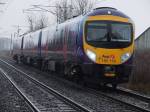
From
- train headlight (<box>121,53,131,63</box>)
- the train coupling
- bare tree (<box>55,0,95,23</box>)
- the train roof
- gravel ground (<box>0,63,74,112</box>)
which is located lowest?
gravel ground (<box>0,63,74,112</box>)

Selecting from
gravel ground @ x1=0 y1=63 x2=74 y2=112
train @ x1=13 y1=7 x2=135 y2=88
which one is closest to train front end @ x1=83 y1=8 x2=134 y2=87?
train @ x1=13 y1=7 x2=135 y2=88

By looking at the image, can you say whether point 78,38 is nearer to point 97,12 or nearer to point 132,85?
point 97,12

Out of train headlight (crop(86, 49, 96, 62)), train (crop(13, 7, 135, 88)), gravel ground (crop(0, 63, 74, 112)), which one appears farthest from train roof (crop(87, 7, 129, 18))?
gravel ground (crop(0, 63, 74, 112))

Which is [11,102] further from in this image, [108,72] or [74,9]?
[74,9]

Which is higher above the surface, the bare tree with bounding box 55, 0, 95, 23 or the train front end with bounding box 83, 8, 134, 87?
the bare tree with bounding box 55, 0, 95, 23

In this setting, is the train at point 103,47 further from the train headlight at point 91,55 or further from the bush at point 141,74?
the bush at point 141,74

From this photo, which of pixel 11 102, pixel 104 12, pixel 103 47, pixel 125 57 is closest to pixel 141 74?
pixel 125 57

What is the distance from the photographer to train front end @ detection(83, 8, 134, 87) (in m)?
16.5

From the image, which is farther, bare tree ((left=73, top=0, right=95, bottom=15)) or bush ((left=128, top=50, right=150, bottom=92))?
bare tree ((left=73, top=0, right=95, bottom=15))

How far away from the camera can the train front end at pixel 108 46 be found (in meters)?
A: 16.5

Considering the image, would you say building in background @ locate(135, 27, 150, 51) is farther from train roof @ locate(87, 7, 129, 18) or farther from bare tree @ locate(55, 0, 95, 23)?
bare tree @ locate(55, 0, 95, 23)

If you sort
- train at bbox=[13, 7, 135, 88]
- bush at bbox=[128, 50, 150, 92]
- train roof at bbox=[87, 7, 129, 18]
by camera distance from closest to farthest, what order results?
train at bbox=[13, 7, 135, 88] → train roof at bbox=[87, 7, 129, 18] → bush at bbox=[128, 50, 150, 92]

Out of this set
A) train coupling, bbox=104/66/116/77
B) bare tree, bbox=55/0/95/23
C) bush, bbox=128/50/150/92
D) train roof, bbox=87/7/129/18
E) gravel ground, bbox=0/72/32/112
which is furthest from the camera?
bare tree, bbox=55/0/95/23

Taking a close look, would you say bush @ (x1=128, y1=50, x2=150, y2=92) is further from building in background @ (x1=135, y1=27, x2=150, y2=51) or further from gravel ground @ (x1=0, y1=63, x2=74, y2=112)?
gravel ground @ (x1=0, y1=63, x2=74, y2=112)
